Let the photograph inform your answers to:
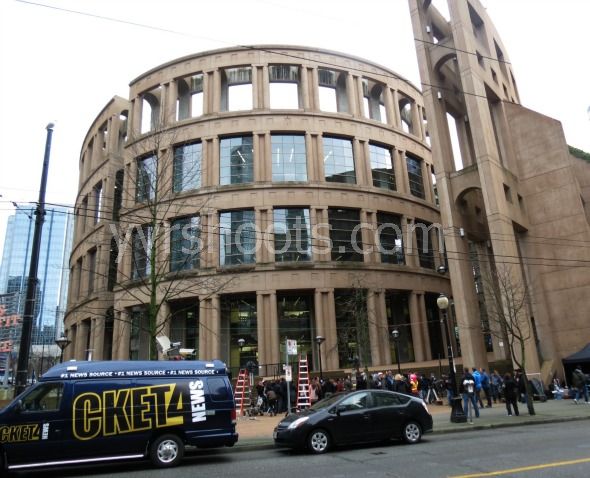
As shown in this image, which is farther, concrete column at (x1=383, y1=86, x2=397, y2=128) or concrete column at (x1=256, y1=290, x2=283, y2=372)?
concrete column at (x1=383, y1=86, x2=397, y2=128)

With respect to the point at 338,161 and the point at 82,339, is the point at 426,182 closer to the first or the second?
the point at 338,161

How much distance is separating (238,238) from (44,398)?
24270 mm

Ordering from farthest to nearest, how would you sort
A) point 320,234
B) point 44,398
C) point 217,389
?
point 320,234 → point 217,389 → point 44,398

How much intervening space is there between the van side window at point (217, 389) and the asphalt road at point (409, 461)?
51.6 inches

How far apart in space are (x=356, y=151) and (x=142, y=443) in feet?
99.6

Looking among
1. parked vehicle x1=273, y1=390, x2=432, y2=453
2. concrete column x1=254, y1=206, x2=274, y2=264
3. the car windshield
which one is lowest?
parked vehicle x1=273, y1=390, x2=432, y2=453

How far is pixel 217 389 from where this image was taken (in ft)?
35.0

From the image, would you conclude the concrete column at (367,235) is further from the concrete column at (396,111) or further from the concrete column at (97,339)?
the concrete column at (97,339)

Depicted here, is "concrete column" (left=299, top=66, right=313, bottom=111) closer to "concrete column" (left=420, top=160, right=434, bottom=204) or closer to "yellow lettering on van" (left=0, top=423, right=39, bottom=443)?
"concrete column" (left=420, top=160, right=434, bottom=204)

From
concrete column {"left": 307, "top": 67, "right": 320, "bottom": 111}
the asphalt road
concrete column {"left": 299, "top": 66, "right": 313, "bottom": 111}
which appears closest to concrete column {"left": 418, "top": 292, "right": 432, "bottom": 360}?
concrete column {"left": 307, "top": 67, "right": 320, "bottom": 111}

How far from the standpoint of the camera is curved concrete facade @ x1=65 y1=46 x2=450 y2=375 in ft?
106

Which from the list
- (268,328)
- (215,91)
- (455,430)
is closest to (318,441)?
(455,430)

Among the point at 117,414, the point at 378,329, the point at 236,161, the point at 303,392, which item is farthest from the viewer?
the point at 236,161

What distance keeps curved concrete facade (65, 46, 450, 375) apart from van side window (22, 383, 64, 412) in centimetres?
1990
